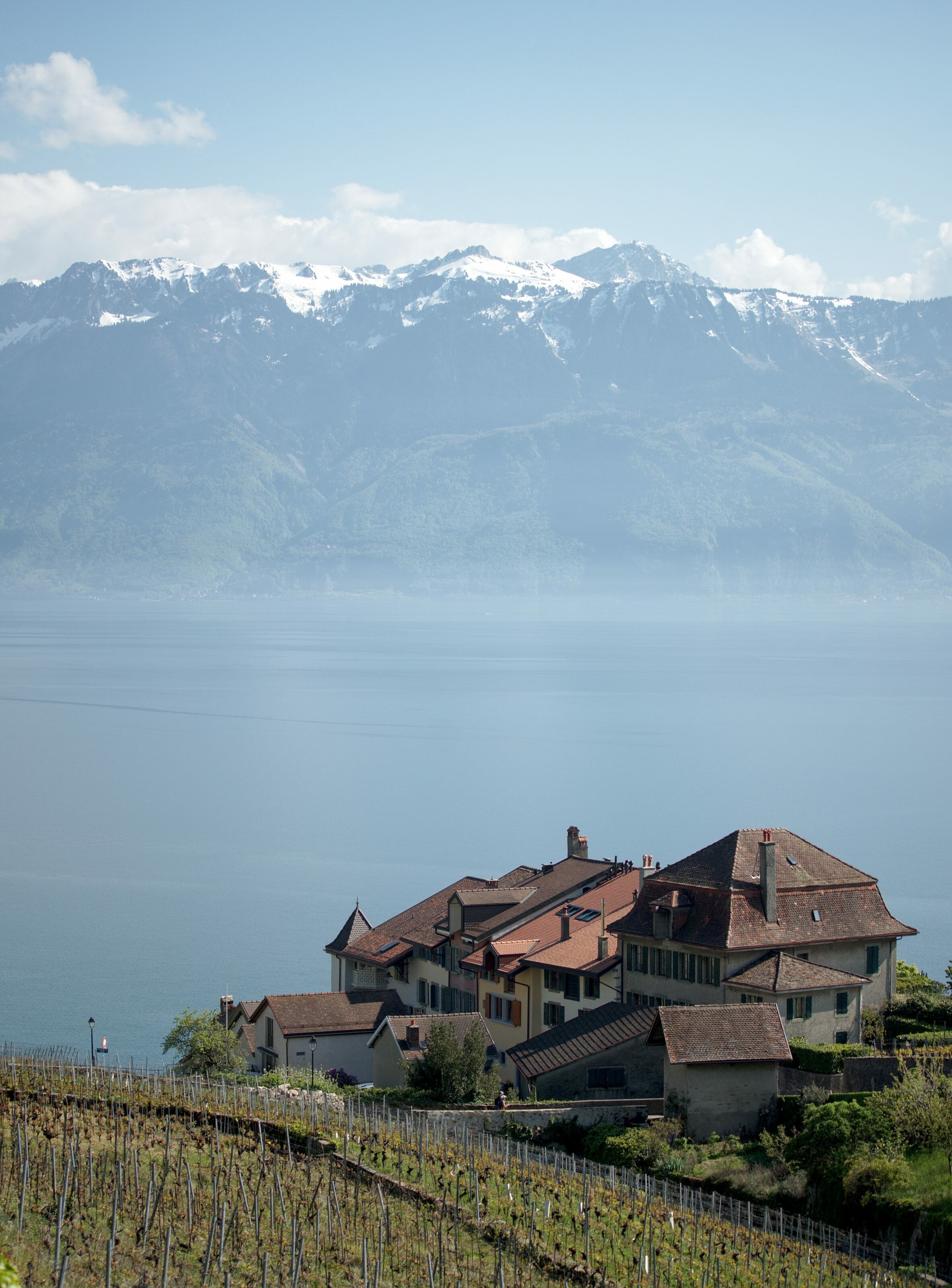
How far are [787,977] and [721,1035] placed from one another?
6073mm

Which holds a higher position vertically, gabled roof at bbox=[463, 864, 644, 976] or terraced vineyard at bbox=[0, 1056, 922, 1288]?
gabled roof at bbox=[463, 864, 644, 976]

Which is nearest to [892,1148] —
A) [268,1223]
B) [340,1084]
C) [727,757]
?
[268,1223]

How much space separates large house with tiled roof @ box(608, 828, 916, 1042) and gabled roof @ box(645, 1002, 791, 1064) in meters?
4.56

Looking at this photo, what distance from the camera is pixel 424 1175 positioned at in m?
26.5

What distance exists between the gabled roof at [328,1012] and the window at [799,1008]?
13.1m

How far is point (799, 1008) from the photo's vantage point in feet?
128

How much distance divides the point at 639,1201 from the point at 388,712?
16873cm

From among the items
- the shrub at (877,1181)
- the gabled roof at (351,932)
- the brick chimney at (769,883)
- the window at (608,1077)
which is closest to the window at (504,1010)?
the window at (608,1077)

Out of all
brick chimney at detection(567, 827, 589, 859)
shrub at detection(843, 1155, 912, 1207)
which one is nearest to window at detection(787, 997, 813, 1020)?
shrub at detection(843, 1155, 912, 1207)

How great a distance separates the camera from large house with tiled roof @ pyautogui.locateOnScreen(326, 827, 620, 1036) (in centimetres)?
4862

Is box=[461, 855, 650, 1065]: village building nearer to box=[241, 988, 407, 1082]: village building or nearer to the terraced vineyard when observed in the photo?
box=[241, 988, 407, 1082]: village building

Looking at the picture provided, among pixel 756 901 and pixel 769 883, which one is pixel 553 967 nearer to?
pixel 756 901

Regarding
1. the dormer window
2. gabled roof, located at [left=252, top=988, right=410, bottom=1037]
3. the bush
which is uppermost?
the dormer window

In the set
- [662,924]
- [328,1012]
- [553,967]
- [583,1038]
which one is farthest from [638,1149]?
[328,1012]
